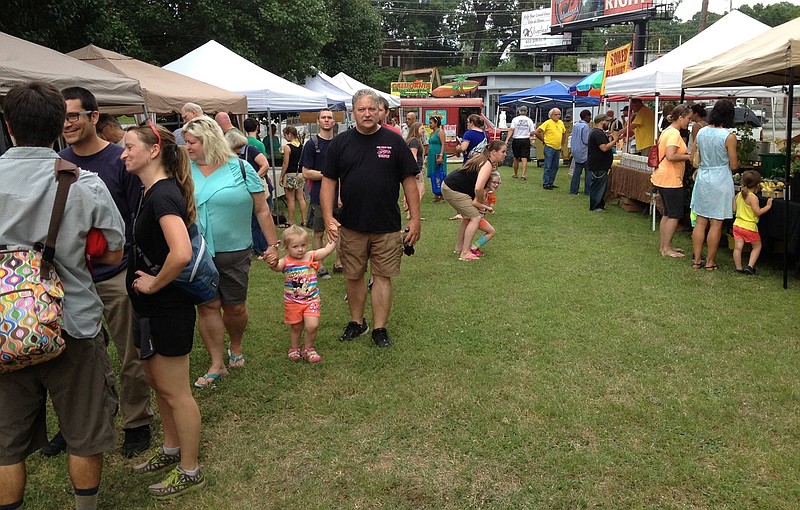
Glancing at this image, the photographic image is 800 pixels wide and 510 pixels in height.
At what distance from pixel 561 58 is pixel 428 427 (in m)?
60.3

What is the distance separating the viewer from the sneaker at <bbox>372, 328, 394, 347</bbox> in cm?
525

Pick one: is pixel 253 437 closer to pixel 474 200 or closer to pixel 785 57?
pixel 474 200

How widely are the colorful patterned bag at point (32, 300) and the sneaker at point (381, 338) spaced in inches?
118

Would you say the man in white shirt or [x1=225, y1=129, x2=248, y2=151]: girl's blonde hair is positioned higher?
the man in white shirt

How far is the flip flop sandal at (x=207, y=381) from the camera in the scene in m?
4.57

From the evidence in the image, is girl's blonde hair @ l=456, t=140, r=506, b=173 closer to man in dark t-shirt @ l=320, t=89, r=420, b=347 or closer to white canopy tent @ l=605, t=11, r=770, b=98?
man in dark t-shirt @ l=320, t=89, r=420, b=347

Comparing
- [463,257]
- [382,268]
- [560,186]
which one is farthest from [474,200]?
[560,186]

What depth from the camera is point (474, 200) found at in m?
8.20

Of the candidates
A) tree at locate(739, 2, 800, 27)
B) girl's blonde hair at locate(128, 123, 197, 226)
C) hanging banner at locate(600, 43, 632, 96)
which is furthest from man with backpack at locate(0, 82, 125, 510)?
tree at locate(739, 2, 800, 27)

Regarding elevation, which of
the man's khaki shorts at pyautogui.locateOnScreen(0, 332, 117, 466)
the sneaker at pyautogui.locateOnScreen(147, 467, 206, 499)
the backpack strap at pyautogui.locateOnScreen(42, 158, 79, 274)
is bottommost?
the sneaker at pyautogui.locateOnScreen(147, 467, 206, 499)

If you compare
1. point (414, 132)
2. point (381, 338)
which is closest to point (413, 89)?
point (414, 132)

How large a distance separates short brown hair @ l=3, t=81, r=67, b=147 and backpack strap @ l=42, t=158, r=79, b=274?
0.13 m

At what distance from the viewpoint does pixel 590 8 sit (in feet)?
161

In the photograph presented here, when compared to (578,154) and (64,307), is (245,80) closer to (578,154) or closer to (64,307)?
(578,154)
